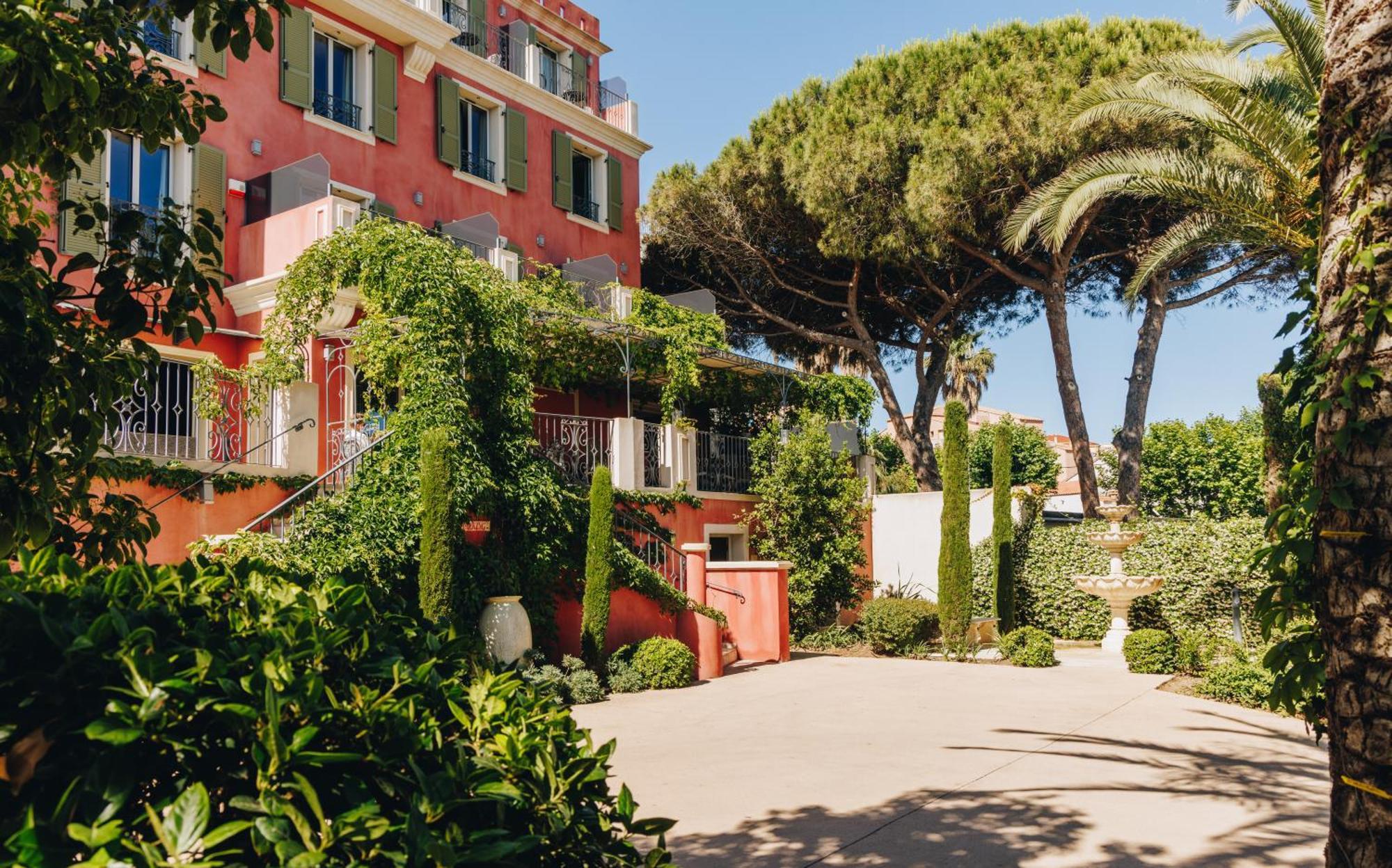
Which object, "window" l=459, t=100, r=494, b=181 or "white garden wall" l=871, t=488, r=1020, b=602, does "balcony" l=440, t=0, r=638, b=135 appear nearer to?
"window" l=459, t=100, r=494, b=181

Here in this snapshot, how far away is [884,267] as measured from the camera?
2420 centimetres

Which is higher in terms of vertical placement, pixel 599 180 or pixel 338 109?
pixel 599 180

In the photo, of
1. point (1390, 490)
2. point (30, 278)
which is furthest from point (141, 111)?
point (1390, 490)

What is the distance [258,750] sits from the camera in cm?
169

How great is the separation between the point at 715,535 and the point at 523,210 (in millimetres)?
7740

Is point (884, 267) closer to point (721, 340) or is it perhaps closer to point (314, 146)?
point (721, 340)

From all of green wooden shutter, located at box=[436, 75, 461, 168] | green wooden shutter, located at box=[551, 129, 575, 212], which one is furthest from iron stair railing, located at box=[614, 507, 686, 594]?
green wooden shutter, located at box=[551, 129, 575, 212]

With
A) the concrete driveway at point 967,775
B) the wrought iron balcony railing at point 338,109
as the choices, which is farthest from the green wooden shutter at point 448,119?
the concrete driveway at point 967,775

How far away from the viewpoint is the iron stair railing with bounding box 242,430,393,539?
10.9 meters

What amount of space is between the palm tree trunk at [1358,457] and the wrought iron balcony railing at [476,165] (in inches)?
711

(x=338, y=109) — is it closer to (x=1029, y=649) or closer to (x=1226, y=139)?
(x=1226, y=139)

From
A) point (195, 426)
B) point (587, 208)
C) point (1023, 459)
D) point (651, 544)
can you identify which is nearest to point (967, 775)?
point (651, 544)

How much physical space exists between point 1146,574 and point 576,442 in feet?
33.0

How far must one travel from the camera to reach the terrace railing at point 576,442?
49.9 ft
